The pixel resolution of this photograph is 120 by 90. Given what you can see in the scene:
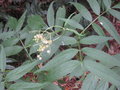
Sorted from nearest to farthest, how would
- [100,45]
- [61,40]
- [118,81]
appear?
[118,81] < [61,40] < [100,45]

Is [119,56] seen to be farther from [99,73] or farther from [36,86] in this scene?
[36,86]

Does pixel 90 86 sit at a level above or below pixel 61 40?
below

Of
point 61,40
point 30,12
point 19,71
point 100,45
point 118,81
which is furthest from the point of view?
point 30,12

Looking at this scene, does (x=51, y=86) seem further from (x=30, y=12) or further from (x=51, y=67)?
(x=30, y=12)

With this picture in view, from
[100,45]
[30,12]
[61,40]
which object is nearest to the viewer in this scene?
[61,40]

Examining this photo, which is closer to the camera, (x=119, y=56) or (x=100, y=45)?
(x=119, y=56)

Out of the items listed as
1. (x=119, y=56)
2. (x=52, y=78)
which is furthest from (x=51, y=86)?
(x=119, y=56)

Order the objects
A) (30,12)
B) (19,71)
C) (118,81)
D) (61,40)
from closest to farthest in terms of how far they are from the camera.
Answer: (118,81) → (19,71) → (61,40) → (30,12)

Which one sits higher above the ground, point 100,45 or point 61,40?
point 61,40

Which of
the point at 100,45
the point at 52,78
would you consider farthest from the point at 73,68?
the point at 100,45
